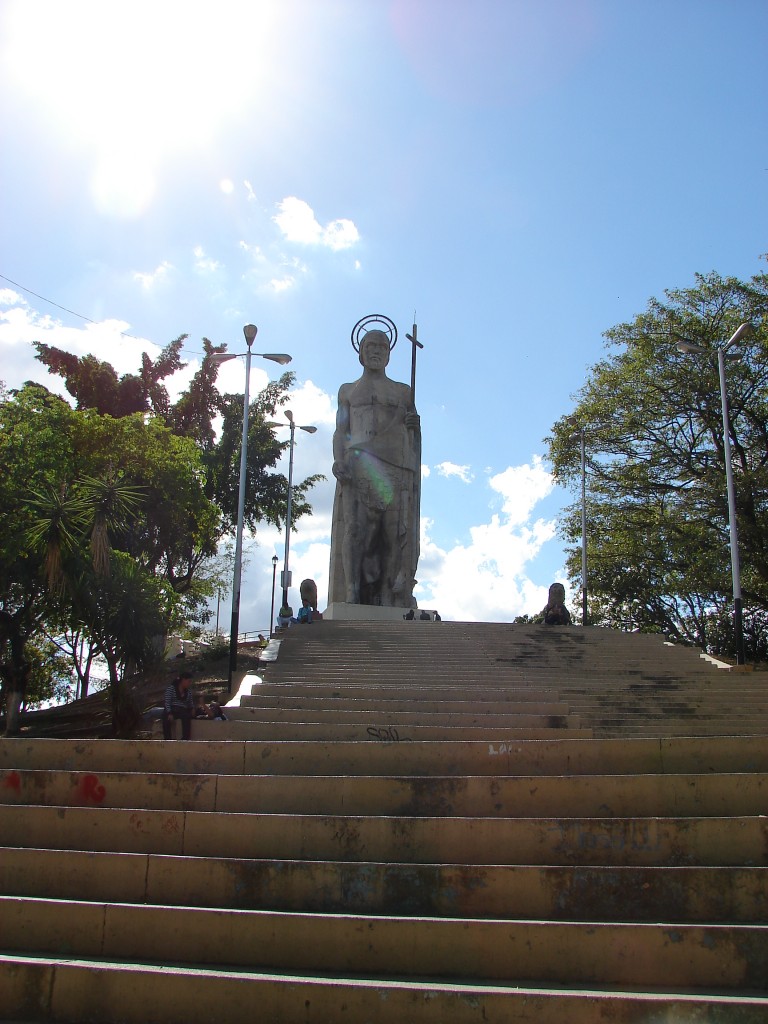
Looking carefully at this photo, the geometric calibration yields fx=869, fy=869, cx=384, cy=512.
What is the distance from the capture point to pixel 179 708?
29.5 feet

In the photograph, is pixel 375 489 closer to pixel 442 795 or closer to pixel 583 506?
pixel 583 506

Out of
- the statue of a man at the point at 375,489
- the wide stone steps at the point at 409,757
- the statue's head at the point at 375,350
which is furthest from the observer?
the statue's head at the point at 375,350

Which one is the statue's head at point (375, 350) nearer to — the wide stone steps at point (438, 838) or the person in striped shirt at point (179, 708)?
the person in striped shirt at point (179, 708)

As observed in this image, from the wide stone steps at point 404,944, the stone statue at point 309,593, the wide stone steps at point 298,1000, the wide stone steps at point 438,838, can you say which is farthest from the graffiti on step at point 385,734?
the stone statue at point 309,593

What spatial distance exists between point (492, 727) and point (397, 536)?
1086 cm

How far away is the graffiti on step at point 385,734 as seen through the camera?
26.5ft

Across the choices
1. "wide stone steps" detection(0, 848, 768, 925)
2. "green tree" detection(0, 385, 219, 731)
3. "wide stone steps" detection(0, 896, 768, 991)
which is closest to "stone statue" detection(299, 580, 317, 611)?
"green tree" detection(0, 385, 219, 731)

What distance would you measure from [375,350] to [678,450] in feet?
30.0

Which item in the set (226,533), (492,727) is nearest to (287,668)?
(492,727)

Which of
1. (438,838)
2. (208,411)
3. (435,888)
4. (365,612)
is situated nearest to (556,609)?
(365,612)

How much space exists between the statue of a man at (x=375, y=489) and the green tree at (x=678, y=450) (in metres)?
7.03

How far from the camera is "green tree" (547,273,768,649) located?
21.7 m

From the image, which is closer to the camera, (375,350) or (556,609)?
(556,609)

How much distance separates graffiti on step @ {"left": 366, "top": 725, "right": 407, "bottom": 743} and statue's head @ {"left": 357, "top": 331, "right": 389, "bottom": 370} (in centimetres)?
1290
